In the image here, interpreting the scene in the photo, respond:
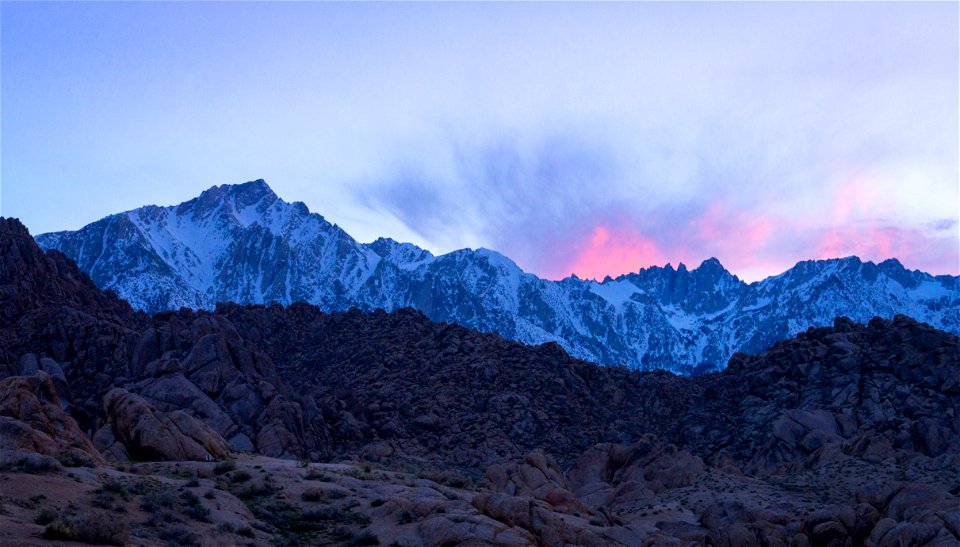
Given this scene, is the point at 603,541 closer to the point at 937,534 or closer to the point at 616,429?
the point at 937,534

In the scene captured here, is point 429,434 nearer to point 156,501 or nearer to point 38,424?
point 38,424

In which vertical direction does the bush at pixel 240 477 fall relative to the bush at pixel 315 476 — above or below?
below

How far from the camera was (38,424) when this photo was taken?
111 feet

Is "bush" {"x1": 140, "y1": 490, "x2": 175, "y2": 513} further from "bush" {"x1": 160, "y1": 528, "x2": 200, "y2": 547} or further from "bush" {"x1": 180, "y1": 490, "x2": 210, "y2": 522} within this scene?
"bush" {"x1": 160, "y1": 528, "x2": 200, "y2": 547}

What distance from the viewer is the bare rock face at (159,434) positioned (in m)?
38.4

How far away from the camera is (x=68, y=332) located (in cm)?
7994

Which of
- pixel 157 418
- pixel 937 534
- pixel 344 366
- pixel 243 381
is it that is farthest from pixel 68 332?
pixel 937 534

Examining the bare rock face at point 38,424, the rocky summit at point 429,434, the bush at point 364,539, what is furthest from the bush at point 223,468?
the bush at point 364,539

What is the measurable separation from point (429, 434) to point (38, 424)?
46.6 m

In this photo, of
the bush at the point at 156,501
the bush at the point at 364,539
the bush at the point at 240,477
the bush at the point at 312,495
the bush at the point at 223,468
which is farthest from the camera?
the bush at the point at 223,468

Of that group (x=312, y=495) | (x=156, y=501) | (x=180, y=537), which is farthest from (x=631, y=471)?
(x=180, y=537)

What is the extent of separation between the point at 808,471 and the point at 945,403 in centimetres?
2239

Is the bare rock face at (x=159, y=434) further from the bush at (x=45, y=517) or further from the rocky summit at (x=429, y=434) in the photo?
the bush at (x=45, y=517)

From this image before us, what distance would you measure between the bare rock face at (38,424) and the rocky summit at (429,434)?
0.11 m
